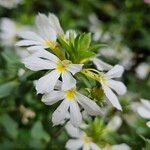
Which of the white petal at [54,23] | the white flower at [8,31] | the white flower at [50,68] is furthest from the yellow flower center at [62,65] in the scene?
the white flower at [8,31]

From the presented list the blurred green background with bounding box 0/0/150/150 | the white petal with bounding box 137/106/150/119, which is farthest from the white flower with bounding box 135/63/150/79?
the white petal with bounding box 137/106/150/119

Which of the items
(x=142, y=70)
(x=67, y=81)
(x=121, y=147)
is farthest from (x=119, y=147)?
(x=142, y=70)

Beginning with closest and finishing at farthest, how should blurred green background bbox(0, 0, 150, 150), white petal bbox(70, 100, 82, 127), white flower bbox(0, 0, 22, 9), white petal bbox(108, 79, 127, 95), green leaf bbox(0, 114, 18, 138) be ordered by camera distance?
white petal bbox(70, 100, 82, 127)
white petal bbox(108, 79, 127, 95)
blurred green background bbox(0, 0, 150, 150)
green leaf bbox(0, 114, 18, 138)
white flower bbox(0, 0, 22, 9)

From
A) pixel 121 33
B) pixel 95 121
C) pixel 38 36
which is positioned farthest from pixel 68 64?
pixel 121 33

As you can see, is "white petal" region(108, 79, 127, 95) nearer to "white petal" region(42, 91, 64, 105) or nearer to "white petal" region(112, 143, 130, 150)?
"white petal" region(42, 91, 64, 105)

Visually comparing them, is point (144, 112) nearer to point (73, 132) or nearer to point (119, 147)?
point (119, 147)

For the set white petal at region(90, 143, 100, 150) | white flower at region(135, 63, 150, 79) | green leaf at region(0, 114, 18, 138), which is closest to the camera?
white petal at region(90, 143, 100, 150)
